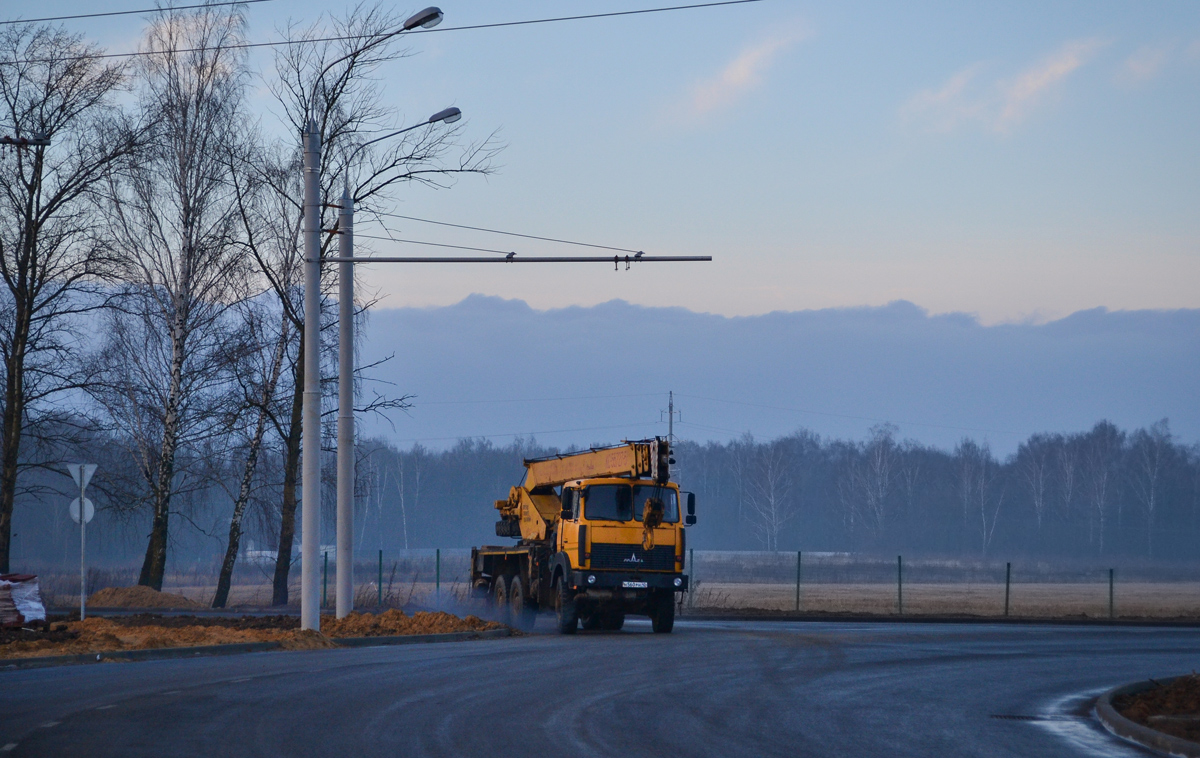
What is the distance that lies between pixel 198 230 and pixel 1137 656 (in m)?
24.8

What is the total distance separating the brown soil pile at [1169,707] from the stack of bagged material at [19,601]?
1648 cm

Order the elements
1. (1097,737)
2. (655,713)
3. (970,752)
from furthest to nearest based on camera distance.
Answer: (655,713)
(1097,737)
(970,752)

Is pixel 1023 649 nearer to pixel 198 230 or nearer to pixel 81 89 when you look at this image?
pixel 198 230

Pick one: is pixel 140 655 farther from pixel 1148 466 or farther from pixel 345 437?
pixel 1148 466

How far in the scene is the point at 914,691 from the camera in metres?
13.6

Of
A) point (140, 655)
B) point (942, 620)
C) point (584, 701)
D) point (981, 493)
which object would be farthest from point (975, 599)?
point (981, 493)

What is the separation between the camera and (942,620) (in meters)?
30.3

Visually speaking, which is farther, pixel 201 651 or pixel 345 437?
pixel 345 437

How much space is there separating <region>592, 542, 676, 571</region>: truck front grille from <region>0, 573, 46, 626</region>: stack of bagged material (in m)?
9.77

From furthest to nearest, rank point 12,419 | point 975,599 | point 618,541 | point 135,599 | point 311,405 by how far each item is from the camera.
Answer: point 975,599 < point 135,599 < point 12,419 < point 618,541 < point 311,405

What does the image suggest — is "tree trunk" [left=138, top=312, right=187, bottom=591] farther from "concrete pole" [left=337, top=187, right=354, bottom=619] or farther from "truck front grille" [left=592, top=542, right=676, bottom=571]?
"truck front grille" [left=592, top=542, right=676, bottom=571]

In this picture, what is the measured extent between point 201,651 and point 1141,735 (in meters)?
13.0

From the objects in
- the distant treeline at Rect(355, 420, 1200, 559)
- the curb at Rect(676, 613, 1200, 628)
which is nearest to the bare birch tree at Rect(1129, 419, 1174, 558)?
the distant treeline at Rect(355, 420, 1200, 559)

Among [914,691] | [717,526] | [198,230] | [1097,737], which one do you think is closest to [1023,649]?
[914,691]
